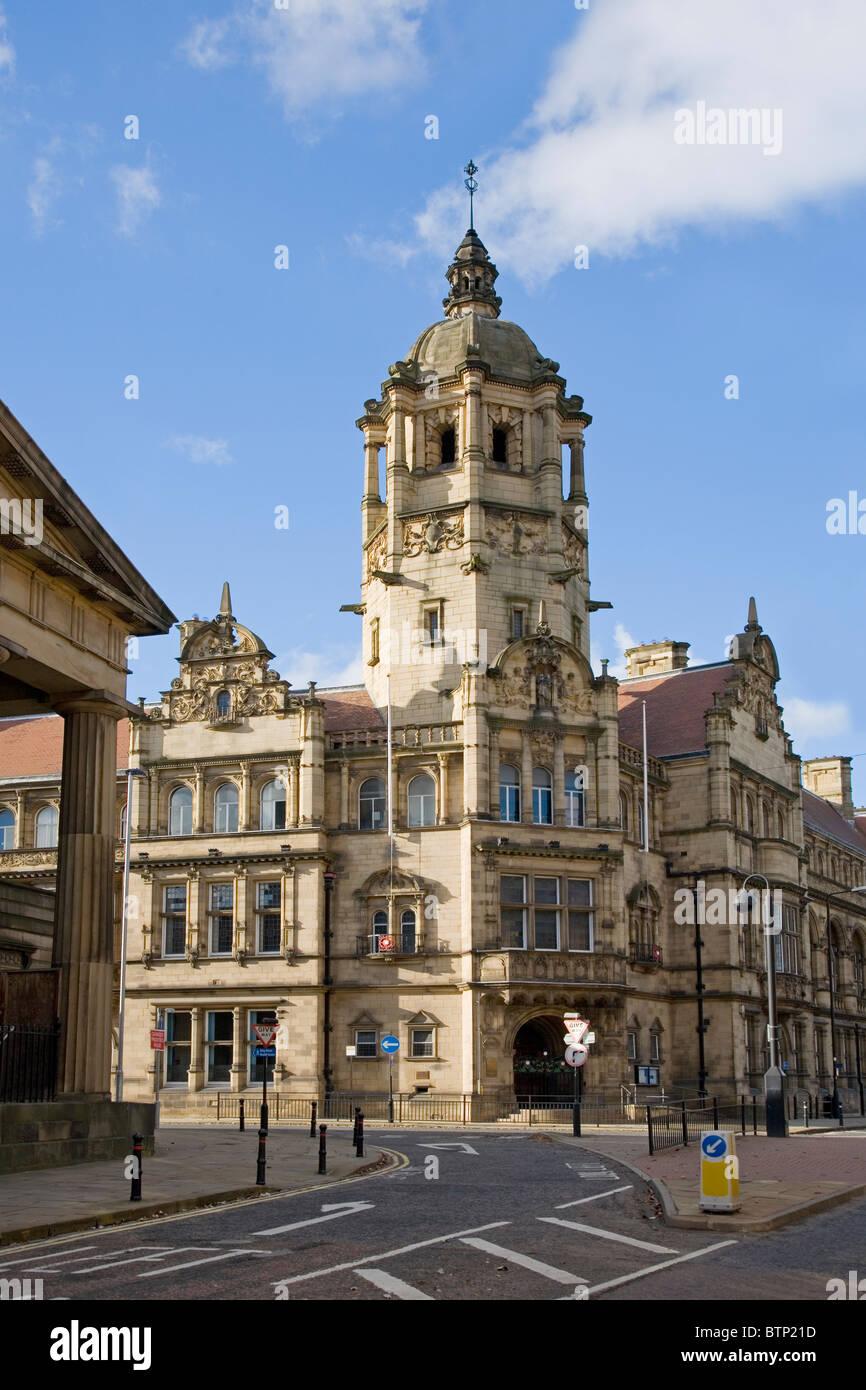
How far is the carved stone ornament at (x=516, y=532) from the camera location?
61.3 m

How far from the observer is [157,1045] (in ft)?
159

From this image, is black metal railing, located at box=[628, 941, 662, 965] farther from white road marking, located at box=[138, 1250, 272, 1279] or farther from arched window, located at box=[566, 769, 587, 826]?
white road marking, located at box=[138, 1250, 272, 1279]

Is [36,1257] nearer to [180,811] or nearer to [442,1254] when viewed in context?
[442,1254]

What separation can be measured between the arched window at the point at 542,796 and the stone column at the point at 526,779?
0.30 metres

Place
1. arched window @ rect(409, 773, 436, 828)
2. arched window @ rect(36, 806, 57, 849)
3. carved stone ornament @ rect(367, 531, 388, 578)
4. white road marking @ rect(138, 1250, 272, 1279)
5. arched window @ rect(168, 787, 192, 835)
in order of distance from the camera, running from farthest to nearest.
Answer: arched window @ rect(36, 806, 57, 849) < carved stone ornament @ rect(367, 531, 388, 578) < arched window @ rect(168, 787, 192, 835) < arched window @ rect(409, 773, 436, 828) < white road marking @ rect(138, 1250, 272, 1279)

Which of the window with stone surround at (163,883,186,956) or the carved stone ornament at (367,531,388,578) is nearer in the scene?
the window with stone surround at (163,883,186,956)

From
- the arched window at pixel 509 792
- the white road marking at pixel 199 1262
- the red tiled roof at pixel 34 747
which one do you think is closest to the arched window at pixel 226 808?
the red tiled roof at pixel 34 747

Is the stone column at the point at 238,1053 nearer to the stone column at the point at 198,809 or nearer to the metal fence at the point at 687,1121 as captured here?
the stone column at the point at 198,809

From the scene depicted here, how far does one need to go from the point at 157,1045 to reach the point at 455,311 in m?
36.4

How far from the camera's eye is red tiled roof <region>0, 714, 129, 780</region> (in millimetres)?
65750

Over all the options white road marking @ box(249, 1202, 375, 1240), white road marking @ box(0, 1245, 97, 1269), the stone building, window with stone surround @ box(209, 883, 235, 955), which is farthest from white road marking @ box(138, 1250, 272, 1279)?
window with stone surround @ box(209, 883, 235, 955)

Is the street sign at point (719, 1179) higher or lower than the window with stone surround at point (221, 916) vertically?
lower

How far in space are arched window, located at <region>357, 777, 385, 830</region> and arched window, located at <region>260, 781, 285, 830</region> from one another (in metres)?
3.02

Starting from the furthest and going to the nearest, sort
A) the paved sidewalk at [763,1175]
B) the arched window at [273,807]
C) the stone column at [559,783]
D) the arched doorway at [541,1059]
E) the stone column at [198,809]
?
the stone column at [198,809]
the arched window at [273,807]
the stone column at [559,783]
the arched doorway at [541,1059]
the paved sidewalk at [763,1175]
